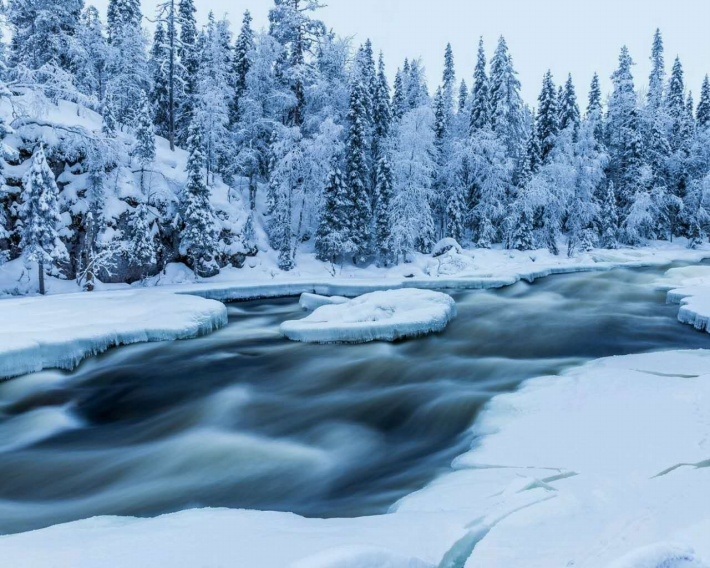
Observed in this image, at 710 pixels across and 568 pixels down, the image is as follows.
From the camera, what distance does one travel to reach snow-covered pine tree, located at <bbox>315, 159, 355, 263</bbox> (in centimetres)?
2800

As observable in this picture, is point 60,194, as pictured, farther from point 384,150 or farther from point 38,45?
point 384,150

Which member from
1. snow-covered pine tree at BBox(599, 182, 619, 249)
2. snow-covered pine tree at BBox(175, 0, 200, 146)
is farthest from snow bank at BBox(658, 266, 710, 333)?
snow-covered pine tree at BBox(175, 0, 200, 146)

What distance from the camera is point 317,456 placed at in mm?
5918

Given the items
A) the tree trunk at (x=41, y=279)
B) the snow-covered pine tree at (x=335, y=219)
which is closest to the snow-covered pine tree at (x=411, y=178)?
the snow-covered pine tree at (x=335, y=219)

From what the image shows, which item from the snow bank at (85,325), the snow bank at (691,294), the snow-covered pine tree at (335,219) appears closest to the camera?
the snow bank at (85,325)

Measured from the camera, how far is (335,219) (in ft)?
92.5

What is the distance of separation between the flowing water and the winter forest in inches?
385

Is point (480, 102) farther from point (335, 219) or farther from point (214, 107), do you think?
point (214, 107)

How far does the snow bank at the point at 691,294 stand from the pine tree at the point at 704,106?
40.1 metres

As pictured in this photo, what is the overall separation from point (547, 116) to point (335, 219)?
24.8m

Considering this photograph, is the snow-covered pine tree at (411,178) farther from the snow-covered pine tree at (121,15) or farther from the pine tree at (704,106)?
the pine tree at (704,106)

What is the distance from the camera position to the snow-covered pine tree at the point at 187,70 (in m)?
36.0

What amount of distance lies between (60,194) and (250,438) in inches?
769

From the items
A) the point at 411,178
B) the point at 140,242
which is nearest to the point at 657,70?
the point at 411,178
